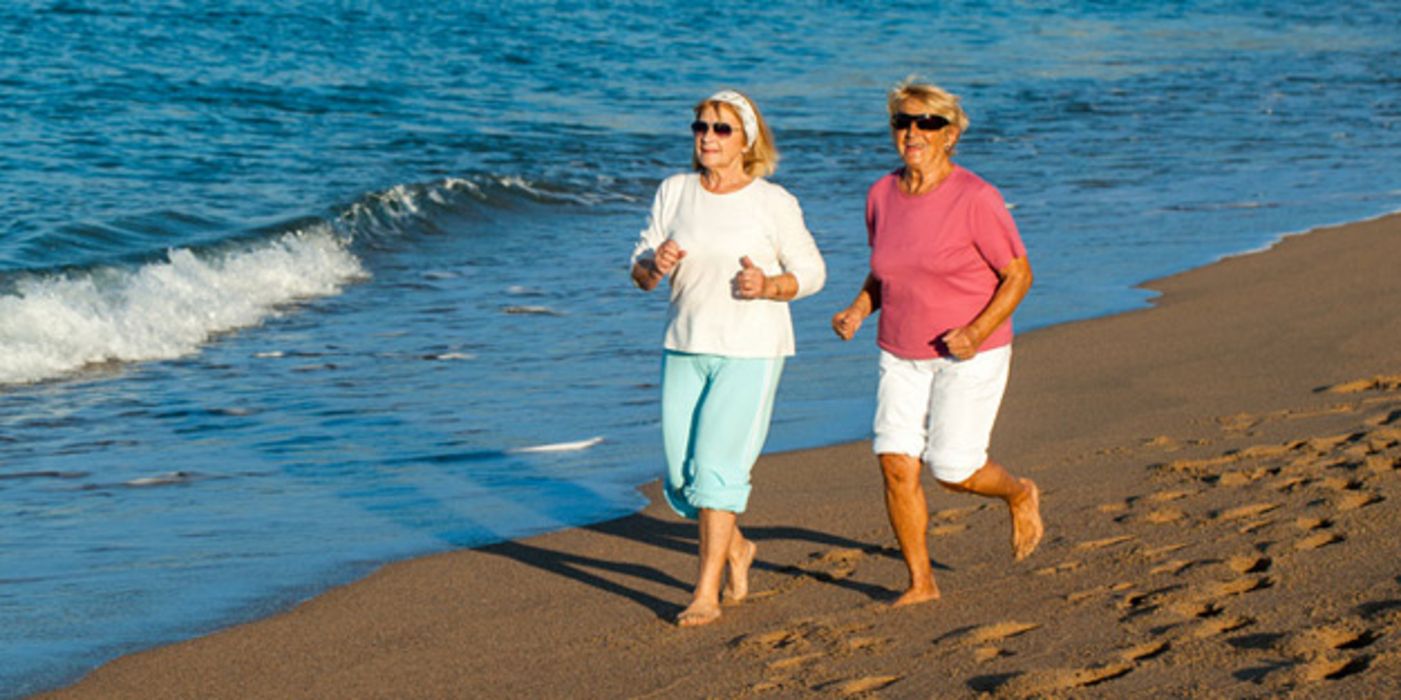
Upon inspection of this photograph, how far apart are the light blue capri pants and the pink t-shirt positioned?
45 centimetres

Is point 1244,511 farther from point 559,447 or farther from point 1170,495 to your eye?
point 559,447

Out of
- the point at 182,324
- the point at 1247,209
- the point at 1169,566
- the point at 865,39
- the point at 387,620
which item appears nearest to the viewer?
the point at 1169,566

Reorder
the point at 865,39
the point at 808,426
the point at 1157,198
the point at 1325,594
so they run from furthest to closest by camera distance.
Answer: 1. the point at 865,39
2. the point at 1157,198
3. the point at 808,426
4. the point at 1325,594

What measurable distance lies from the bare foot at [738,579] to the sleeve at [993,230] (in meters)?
1.27

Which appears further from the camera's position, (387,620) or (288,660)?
(387,620)

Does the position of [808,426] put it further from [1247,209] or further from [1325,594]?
[1247,209]

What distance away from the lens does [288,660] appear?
526 centimetres

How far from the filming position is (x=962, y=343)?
5051 millimetres

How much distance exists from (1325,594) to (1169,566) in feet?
2.00

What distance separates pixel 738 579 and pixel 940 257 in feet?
4.11

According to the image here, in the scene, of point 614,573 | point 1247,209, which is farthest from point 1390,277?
point 614,573

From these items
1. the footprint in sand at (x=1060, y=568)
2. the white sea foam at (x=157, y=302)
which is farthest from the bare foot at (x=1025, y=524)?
the white sea foam at (x=157, y=302)

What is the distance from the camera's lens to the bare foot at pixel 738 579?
559cm

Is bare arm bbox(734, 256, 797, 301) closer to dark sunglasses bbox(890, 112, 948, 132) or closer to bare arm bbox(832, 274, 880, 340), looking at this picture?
bare arm bbox(832, 274, 880, 340)
